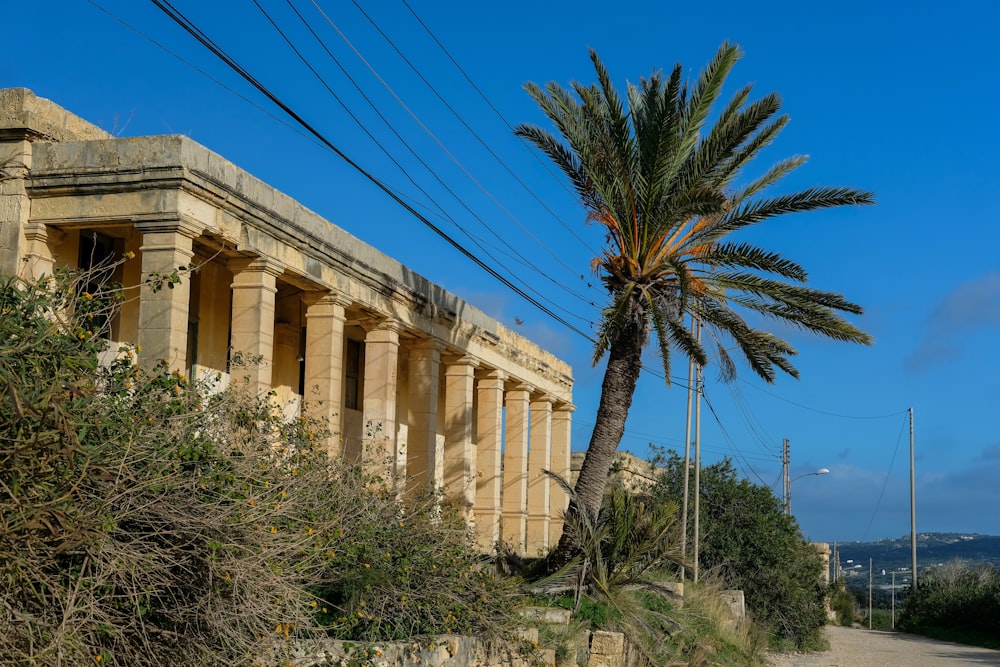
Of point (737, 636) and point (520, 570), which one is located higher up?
point (520, 570)

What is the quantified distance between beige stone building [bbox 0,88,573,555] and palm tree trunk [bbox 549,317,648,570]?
7.51ft

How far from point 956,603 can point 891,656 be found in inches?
662

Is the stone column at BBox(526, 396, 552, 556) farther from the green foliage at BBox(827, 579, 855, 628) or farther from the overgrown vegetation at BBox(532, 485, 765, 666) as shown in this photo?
the green foliage at BBox(827, 579, 855, 628)

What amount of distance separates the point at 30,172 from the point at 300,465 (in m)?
7.77

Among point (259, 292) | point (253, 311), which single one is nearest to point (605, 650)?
point (253, 311)

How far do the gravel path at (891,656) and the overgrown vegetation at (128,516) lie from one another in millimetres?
17594

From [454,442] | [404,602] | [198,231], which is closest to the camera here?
[404,602]

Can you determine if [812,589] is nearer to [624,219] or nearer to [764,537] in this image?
[764,537]

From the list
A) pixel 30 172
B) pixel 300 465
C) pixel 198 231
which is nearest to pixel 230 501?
pixel 300 465

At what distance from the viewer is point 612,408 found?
1848cm

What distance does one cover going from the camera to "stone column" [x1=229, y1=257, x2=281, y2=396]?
16.9 metres

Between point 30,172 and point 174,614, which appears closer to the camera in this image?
point 174,614

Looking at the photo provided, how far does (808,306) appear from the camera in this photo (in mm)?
18484

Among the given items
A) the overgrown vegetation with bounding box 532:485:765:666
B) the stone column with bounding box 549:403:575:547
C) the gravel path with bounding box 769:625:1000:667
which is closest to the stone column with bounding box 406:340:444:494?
the overgrown vegetation with bounding box 532:485:765:666
